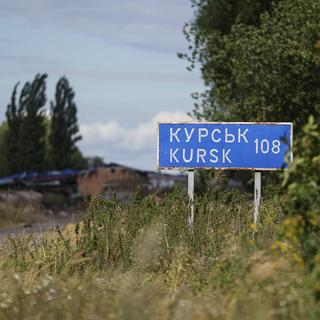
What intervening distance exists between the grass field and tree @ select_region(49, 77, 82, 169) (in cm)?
7116

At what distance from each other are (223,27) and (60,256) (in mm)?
25421

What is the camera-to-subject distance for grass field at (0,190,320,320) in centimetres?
685

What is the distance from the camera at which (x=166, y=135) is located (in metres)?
14.2

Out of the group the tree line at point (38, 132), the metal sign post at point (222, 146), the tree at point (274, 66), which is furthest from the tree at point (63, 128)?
the metal sign post at point (222, 146)

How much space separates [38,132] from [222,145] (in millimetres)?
66572

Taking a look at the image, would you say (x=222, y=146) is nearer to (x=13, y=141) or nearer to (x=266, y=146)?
(x=266, y=146)

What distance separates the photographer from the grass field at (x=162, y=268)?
6.85m

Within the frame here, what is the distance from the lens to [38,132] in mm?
79688

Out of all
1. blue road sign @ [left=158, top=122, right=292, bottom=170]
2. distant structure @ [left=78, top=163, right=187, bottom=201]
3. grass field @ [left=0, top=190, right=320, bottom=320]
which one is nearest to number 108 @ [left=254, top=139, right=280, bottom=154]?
blue road sign @ [left=158, top=122, right=292, bottom=170]

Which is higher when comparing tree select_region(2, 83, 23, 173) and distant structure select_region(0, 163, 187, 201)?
tree select_region(2, 83, 23, 173)

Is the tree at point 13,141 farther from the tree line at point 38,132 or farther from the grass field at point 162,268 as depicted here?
the grass field at point 162,268

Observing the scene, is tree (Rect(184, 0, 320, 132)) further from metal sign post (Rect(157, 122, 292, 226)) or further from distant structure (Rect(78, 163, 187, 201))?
distant structure (Rect(78, 163, 187, 201))

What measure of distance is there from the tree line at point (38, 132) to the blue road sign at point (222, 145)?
6487 cm

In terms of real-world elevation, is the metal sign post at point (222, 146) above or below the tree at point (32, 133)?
below
